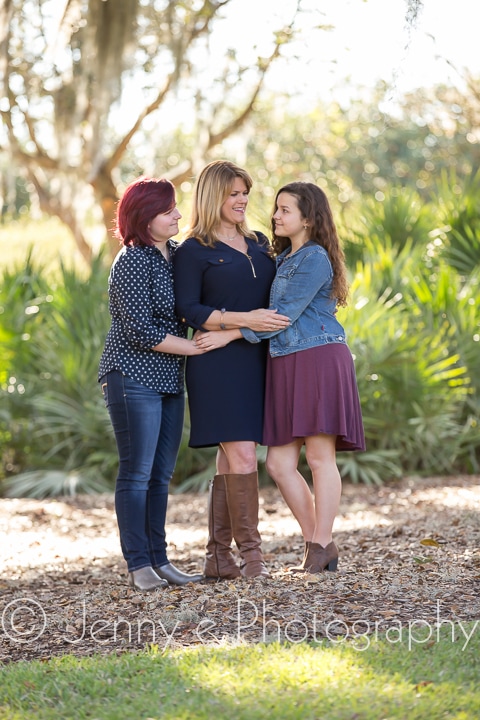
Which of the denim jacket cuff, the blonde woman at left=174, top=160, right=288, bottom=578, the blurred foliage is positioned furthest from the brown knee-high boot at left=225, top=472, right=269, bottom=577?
the blurred foliage

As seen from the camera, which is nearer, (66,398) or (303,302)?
(303,302)

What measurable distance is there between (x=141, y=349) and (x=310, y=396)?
835mm

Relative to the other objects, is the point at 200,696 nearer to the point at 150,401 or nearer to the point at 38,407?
the point at 150,401

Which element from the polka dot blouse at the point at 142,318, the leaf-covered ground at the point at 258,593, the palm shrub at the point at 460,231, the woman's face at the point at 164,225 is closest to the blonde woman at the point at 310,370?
the polka dot blouse at the point at 142,318

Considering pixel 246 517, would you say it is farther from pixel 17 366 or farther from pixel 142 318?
pixel 17 366

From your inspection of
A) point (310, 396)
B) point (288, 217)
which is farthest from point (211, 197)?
point (310, 396)

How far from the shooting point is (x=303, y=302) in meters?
4.40

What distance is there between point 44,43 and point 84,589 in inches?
340

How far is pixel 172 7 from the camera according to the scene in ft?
32.7

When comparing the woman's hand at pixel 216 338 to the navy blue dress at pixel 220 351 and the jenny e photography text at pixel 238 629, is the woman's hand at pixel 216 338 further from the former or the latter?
the jenny e photography text at pixel 238 629

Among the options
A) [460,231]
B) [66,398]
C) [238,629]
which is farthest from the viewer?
[460,231]

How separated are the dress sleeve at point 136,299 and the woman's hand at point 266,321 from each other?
418 millimetres

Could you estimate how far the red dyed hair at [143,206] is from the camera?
177 inches

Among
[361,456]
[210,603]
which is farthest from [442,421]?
[210,603]
